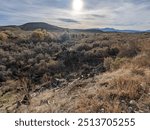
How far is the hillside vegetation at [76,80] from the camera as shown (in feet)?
13.6

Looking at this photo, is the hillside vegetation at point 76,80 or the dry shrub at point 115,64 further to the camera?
the dry shrub at point 115,64

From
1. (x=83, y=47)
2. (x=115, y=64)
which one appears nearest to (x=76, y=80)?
(x=115, y=64)

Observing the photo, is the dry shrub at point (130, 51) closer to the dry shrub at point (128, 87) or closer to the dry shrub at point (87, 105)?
the dry shrub at point (128, 87)

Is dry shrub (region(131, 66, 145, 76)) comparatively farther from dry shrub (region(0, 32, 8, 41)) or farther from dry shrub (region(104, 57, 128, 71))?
dry shrub (region(0, 32, 8, 41))

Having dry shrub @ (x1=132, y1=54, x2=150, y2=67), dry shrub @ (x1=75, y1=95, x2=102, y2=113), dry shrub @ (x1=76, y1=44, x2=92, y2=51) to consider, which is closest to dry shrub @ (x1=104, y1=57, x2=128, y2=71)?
dry shrub @ (x1=132, y1=54, x2=150, y2=67)

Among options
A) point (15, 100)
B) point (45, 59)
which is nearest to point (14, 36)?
point (45, 59)

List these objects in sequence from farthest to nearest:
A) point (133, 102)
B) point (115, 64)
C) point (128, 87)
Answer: point (115, 64) < point (128, 87) < point (133, 102)

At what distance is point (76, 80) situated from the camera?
5.67 m

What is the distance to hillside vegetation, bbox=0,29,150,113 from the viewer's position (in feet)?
13.6

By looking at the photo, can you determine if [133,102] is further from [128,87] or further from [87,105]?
[87,105]

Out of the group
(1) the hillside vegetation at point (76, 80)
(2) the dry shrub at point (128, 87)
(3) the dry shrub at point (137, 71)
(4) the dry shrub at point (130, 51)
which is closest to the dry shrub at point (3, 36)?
(1) the hillside vegetation at point (76, 80)

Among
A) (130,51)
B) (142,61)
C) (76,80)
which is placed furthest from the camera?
(130,51)

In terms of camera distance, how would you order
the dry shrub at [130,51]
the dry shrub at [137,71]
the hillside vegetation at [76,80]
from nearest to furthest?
1. the hillside vegetation at [76,80]
2. the dry shrub at [137,71]
3. the dry shrub at [130,51]

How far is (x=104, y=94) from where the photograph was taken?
428 centimetres
